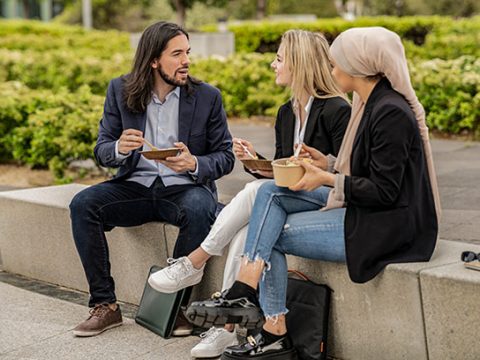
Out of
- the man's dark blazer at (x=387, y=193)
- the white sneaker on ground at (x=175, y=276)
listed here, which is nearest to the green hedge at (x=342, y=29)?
the white sneaker on ground at (x=175, y=276)

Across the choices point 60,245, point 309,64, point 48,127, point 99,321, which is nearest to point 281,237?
point 309,64

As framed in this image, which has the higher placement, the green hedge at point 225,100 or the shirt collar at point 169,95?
the shirt collar at point 169,95

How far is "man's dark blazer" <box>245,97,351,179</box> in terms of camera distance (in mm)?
4680

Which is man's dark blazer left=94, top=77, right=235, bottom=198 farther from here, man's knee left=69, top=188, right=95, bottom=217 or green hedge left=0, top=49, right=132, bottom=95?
green hedge left=0, top=49, right=132, bottom=95

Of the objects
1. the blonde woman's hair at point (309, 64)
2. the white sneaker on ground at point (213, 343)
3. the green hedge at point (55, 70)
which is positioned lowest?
the white sneaker on ground at point (213, 343)

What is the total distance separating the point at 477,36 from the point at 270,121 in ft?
17.6

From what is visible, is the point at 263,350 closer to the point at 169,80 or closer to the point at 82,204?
the point at 82,204

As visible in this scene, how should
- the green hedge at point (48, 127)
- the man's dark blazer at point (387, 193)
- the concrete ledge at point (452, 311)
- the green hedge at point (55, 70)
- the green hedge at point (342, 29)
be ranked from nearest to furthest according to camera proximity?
the concrete ledge at point (452, 311)
the man's dark blazer at point (387, 193)
the green hedge at point (48, 127)
the green hedge at point (55, 70)
the green hedge at point (342, 29)

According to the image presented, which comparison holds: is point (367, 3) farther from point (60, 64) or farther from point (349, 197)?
point (349, 197)

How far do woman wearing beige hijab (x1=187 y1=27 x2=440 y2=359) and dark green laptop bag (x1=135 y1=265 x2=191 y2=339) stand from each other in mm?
638

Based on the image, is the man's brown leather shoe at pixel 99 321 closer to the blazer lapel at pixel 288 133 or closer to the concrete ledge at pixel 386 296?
the concrete ledge at pixel 386 296

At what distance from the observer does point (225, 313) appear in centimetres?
413

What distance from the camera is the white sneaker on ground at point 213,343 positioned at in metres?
4.55

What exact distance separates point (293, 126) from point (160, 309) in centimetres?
118
